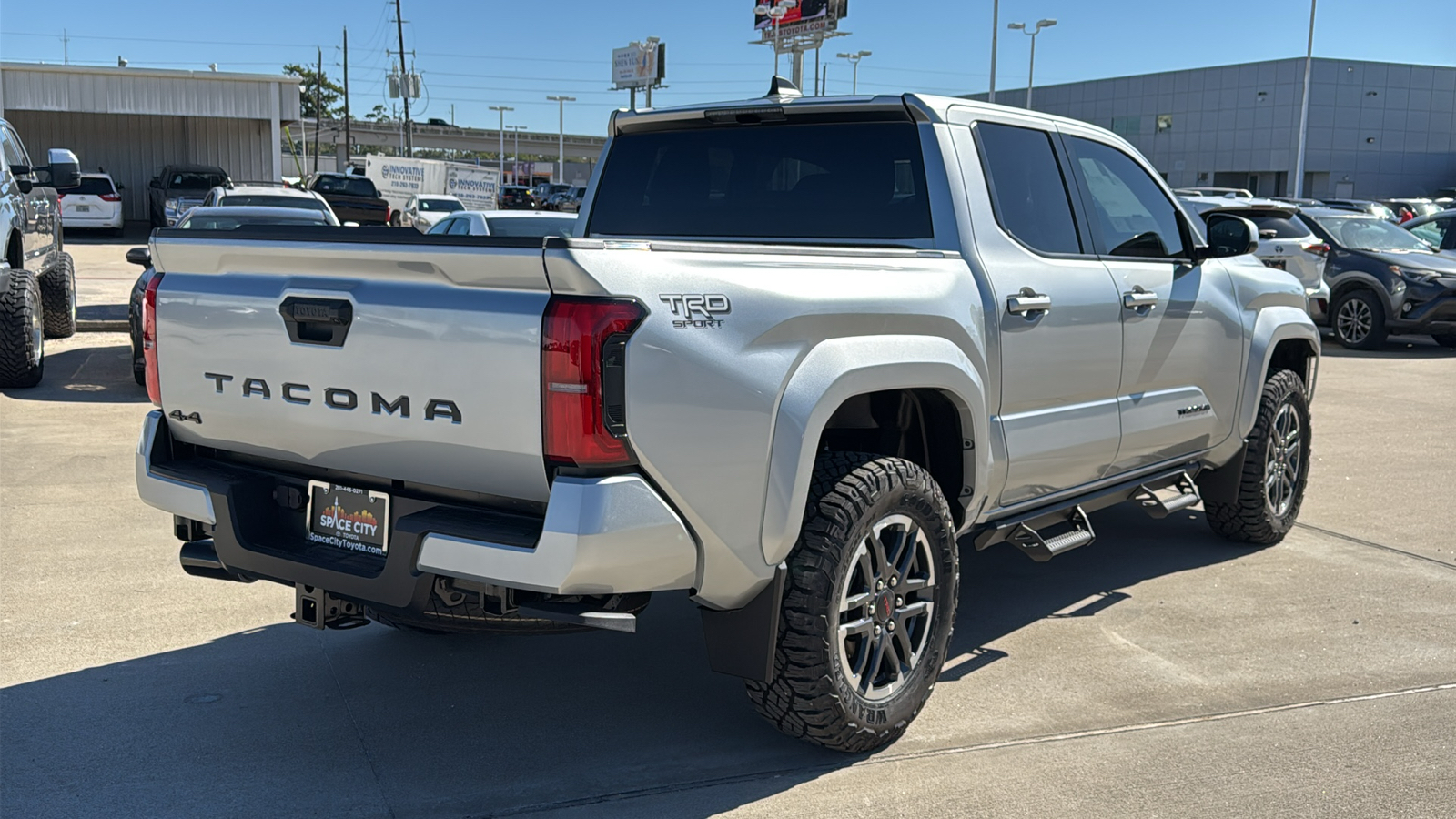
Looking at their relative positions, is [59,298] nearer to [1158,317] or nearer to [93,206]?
[1158,317]

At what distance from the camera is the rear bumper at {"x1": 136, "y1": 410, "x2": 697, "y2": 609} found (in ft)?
10.2

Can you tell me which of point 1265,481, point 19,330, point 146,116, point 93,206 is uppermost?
point 146,116

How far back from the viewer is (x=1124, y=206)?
5523mm

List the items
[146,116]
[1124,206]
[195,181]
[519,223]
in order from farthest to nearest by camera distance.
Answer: [146,116], [195,181], [519,223], [1124,206]

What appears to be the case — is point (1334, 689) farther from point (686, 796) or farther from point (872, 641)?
point (686, 796)

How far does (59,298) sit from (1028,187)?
35.8 feet

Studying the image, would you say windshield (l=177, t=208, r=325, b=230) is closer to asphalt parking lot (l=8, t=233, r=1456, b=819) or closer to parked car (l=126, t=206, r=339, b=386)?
parked car (l=126, t=206, r=339, b=386)

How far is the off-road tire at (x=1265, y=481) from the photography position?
6.32 m

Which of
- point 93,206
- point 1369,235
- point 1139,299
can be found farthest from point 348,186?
point 1139,299

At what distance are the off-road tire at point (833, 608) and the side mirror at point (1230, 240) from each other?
2.45m

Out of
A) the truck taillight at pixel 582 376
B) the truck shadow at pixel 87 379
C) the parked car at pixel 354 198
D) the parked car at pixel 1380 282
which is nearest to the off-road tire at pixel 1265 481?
the truck taillight at pixel 582 376

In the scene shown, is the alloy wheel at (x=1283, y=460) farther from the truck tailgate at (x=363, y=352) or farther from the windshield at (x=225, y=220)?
the windshield at (x=225, y=220)

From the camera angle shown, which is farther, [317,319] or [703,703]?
[703,703]

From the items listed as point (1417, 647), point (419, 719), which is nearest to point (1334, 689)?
point (1417, 647)
